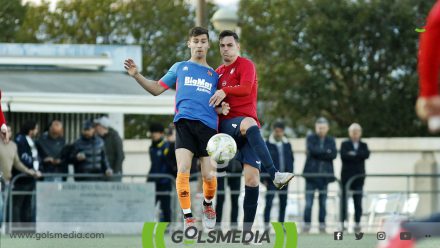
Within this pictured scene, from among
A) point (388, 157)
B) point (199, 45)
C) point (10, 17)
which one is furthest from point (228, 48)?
point (10, 17)

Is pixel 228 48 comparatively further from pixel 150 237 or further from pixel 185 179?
pixel 150 237

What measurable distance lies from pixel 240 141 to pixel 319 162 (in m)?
7.73

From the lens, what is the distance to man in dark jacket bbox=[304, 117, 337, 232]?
62.2ft

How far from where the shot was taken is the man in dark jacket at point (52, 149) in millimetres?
19156

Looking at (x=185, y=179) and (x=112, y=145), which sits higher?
(x=112, y=145)

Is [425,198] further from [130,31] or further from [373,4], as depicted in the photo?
[130,31]

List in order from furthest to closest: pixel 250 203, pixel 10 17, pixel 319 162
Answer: pixel 10 17, pixel 319 162, pixel 250 203

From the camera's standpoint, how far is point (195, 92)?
11.5m

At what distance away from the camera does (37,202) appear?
18.5 metres

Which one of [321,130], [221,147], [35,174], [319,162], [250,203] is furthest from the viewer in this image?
[319,162]

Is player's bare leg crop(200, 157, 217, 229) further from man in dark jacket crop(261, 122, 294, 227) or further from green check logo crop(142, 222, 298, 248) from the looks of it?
man in dark jacket crop(261, 122, 294, 227)

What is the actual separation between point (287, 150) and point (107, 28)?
46.0 m

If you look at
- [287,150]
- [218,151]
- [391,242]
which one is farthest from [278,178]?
[287,150]

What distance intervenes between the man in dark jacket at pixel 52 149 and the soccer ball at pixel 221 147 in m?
8.16
